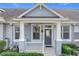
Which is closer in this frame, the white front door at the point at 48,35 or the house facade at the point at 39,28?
the house facade at the point at 39,28

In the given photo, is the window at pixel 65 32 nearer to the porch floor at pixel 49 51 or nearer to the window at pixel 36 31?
the porch floor at pixel 49 51

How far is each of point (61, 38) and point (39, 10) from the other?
146 cm

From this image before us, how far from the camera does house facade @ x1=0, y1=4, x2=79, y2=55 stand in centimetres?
988

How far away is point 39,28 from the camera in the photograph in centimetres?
1041

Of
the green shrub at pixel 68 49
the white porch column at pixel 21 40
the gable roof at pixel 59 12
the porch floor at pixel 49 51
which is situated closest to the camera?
the gable roof at pixel 59 12

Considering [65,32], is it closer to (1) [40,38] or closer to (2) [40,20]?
(1) [40,38]

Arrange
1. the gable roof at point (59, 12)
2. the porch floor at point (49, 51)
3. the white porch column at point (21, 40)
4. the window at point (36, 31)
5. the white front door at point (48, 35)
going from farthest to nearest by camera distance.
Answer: the window at point (36, 31)
the white porch column at point (21, 40)
the white front door at point (48, 35)
the porch floor at point (49, 51)
the gable roof at point (59, 12)

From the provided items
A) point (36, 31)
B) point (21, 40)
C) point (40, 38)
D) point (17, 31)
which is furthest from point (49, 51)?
point (17, 31)

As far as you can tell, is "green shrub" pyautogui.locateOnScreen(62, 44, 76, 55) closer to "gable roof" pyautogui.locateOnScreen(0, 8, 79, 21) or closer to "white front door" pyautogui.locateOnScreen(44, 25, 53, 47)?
"white front door" pyautogui.locateOnScreen(44, 25, 53, 47)

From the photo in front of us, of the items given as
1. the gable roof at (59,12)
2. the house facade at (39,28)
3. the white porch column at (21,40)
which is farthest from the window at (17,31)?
the gable roof at (59,12)

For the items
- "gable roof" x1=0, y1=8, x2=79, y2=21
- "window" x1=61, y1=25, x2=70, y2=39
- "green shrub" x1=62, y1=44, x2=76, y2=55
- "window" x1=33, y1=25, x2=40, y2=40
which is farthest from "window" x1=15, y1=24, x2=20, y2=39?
"green shrub" x1=62, y1=44, x2=76, y2=55

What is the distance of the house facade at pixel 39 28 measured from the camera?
9883mm

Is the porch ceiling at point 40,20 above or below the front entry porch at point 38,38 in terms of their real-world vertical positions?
above

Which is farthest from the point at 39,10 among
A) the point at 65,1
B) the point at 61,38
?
the point at 65,1
